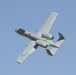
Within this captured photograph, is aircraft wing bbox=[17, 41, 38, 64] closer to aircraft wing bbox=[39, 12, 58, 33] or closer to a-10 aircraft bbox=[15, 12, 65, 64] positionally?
a-10 aircraft bbox=[15, 12, 65, 64]

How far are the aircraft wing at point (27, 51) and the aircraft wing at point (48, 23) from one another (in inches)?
247

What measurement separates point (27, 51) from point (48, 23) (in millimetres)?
13550

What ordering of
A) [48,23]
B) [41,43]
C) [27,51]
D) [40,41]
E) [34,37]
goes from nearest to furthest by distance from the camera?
[27,51], [41,43], [40,41], [34,37], [48,23]

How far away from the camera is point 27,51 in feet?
433

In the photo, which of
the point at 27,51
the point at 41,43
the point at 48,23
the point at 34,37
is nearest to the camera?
the point at 27,51

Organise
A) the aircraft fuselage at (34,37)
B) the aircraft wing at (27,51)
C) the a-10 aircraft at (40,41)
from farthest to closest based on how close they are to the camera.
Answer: the aircraft fuselage at (34,37), the a-10 aircraft at (40,41), the aircraft wing at (27,51)

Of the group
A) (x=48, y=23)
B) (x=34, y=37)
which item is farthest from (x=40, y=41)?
(x=48, y=23)

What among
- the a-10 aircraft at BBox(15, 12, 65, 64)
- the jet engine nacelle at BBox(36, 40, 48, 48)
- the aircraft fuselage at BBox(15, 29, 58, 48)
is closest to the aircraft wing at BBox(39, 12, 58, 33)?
the a-10 aircraft at BBox(15, 12, 65, 64)

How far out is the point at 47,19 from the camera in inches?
5610

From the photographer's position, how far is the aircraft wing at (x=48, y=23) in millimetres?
139288

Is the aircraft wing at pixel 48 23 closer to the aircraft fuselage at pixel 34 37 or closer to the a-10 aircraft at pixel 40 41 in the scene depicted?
the a-10 aircraft at pixel 40 41

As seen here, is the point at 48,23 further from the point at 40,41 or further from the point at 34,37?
the point at 40,41

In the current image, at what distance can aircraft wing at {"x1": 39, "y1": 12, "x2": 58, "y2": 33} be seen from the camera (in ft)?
457


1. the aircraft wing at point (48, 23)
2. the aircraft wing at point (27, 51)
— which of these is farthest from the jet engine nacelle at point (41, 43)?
the aircraft wing at point (48, 23)
